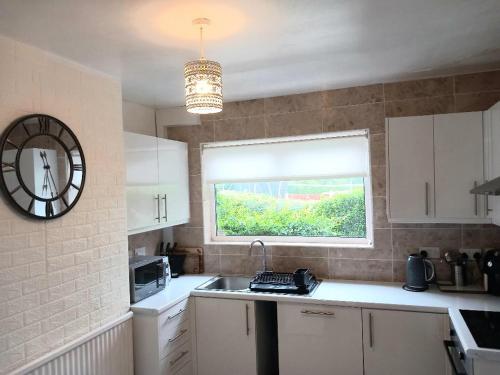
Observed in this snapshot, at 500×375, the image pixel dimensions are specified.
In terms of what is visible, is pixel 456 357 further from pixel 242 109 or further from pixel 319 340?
pixel 242 109

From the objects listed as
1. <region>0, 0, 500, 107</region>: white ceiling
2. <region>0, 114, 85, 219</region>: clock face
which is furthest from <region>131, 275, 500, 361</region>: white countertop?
<region>0, 0, 500, 107</region>: white ceiling

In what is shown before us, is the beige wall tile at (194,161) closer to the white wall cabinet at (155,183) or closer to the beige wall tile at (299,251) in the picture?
the white wall cabinet at (155,183)

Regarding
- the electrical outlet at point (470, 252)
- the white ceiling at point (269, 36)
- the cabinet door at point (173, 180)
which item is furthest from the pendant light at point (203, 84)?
the electrical outlet at point (470, 252)

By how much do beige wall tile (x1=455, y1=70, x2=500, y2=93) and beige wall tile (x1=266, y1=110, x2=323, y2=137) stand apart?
102 cm

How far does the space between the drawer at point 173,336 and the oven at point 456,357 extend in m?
1.75

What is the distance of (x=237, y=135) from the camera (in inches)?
135

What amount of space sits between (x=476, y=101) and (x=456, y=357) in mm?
1751

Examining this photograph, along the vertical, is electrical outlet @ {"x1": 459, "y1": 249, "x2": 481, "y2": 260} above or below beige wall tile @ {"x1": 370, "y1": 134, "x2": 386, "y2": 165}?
below

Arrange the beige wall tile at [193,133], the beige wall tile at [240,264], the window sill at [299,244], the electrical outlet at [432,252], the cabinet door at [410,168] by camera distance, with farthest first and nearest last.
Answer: the beige wall tile at [193,133]
the beige wall tile at [240,264]
the window sill at [299,244]
the electrical outlet at [432,252]
the cabinet door at [410,168]

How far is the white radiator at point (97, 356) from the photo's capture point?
194 centimetres

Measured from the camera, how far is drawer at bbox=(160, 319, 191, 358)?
2.60 metres

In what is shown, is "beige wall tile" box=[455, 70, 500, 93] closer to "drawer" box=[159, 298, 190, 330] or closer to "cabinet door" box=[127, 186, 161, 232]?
"cabinet door" box=[127, 186, 161, 232]

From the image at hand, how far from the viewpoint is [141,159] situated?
2885 mm

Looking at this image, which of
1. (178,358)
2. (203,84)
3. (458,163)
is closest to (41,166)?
(203,84)
